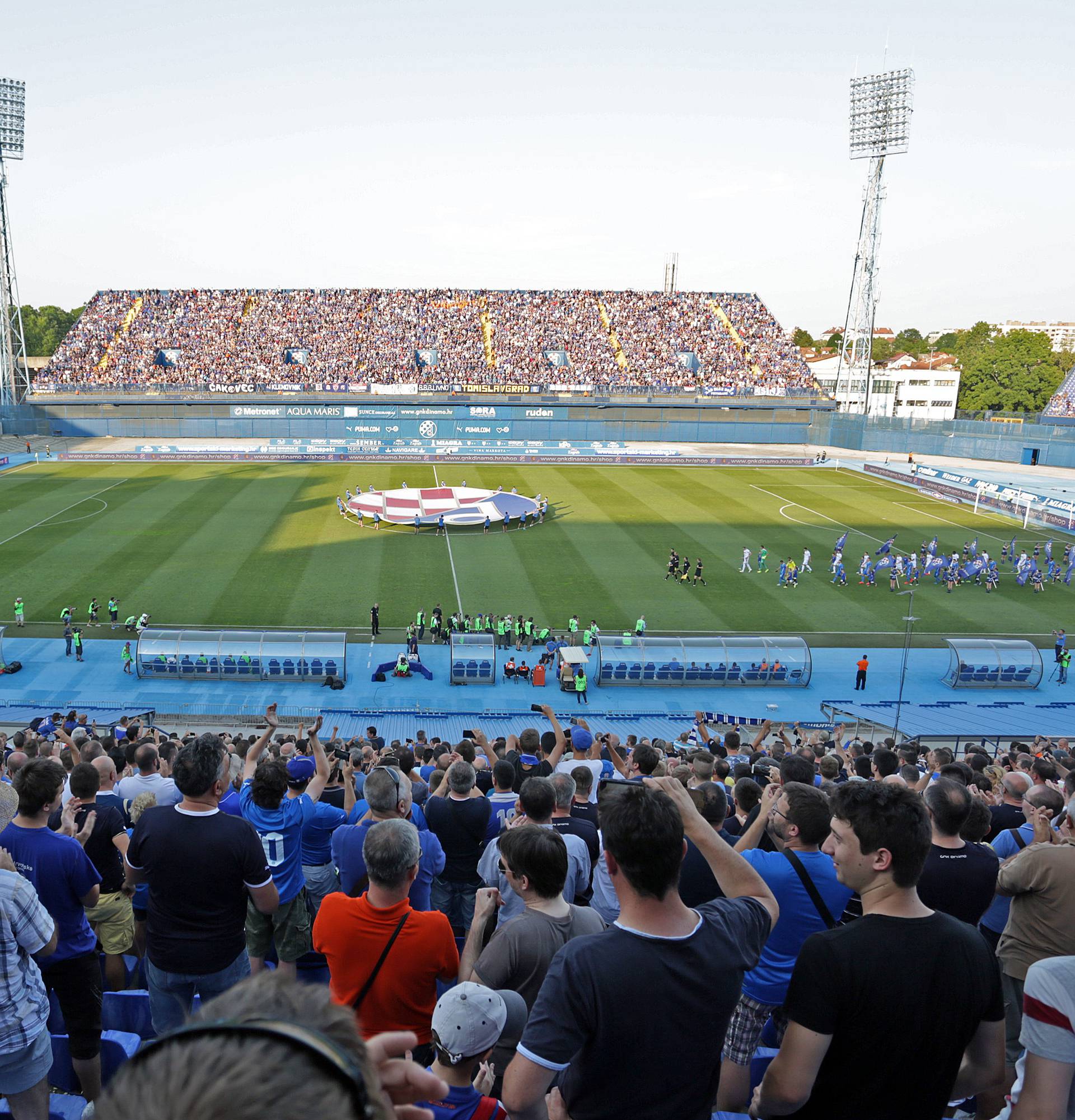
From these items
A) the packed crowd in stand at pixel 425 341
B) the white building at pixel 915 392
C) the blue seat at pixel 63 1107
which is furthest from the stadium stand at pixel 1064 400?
the blue seat at pixel 63 1107

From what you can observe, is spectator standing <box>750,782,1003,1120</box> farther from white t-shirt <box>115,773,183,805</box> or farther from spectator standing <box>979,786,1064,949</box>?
white t-shirt <box>115,773,183,805</box>

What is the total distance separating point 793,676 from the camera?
25938mm

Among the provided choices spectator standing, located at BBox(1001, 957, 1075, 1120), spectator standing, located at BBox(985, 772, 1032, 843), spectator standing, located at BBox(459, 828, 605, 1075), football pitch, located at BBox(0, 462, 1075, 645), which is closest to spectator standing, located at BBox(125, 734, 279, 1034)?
spectator standing, located at BBox(459, 828, 605, 1075)

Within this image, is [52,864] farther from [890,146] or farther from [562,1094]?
[890,146]

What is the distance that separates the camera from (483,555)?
3731 cm

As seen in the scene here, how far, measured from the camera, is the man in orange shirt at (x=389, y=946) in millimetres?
4320

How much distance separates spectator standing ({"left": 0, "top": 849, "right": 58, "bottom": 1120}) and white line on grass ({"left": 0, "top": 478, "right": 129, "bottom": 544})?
3849cm

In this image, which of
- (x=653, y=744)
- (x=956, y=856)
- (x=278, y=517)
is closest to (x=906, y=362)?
(x=278, y=517)

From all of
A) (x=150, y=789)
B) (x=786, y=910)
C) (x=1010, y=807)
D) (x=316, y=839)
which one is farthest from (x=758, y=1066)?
(x=150, y=789)

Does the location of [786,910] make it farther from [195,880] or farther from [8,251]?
[8,251]

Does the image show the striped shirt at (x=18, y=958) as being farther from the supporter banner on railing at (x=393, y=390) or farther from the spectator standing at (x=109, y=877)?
the supporter banner on railing at (x=393, y=390)

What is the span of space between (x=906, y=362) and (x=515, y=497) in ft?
237

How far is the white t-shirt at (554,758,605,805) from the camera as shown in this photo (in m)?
8.50

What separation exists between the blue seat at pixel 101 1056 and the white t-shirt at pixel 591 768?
13.9 feet
